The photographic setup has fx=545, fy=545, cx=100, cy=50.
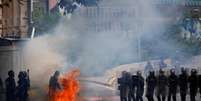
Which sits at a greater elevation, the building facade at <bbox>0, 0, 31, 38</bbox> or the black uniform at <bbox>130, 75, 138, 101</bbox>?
the building facade at <bbox>0, 0, 31, 38</bbox>

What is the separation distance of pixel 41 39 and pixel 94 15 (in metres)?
8.40

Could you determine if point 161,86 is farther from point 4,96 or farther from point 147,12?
point 147,12

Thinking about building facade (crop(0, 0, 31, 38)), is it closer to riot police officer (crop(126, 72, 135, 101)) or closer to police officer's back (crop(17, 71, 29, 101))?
police officer's back (crop(17, 71, 29, 101))

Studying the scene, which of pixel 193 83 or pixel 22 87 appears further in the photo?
pixel 193 83

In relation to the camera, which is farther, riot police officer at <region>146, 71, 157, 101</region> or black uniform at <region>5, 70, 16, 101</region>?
riot police officer at <region>146, 71, 157, 101</region>

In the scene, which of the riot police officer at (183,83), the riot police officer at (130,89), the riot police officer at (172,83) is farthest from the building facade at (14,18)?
the riot police officer at (183,83)

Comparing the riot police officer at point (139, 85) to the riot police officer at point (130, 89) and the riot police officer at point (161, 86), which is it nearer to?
the riot police officer at point (130, 89)

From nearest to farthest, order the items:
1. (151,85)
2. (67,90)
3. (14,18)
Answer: (67,90) → (151,85) → (14,18)

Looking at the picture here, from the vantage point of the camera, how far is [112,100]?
63.8ft

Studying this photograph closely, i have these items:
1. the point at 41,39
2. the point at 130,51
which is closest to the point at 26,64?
the point at 41,39

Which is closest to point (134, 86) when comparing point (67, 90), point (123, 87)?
point (123, 87)

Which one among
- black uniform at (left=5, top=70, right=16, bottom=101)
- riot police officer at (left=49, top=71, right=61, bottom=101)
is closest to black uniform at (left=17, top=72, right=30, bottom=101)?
black uniform at (left=5, top=70, right=16, bottom=101)

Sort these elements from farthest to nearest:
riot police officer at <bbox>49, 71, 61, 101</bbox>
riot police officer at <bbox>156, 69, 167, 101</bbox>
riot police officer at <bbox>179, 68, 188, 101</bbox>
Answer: riot police officer at <bbox>179, 68, 188, 101</bbox> < riot police officer at <bbox>156, 69, 167, 101</bbox> < riot police officer at <bbox>49, 71, 61, 101</bbox>

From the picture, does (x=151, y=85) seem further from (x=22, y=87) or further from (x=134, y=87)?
(x=22, y=87)
